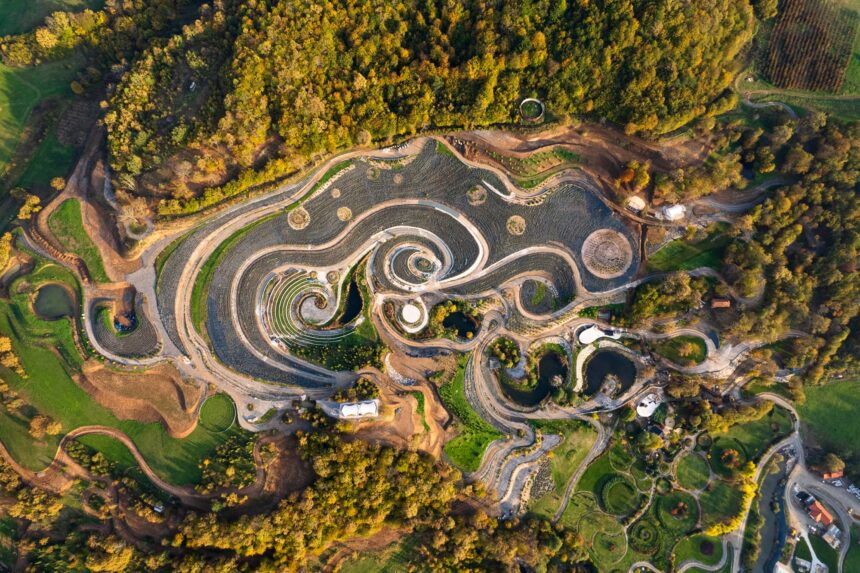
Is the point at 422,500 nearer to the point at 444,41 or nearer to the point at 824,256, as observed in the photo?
the point at 444,41

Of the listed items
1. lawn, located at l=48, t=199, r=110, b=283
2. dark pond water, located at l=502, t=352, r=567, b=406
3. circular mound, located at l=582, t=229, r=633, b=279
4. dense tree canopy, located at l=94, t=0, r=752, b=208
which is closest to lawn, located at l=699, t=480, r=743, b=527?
dark pond water, located at l=502, t=352, r=567, b=406

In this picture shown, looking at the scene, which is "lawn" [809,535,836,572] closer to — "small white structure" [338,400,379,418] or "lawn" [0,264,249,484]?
"small white structure" [338,400,379,418]

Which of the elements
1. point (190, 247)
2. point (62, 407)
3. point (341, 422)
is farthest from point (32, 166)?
point (341, 422)

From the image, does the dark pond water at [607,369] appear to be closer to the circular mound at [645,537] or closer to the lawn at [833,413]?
the circular mound at [645,537]

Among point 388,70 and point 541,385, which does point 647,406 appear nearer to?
point 541,385

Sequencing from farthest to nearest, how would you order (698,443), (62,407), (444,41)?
(698,443)
(444,41)
(62,407)

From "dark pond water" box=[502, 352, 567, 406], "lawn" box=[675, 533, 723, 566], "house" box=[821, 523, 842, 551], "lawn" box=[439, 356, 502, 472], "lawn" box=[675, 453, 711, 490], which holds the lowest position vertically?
"lawn" box=[675, 533, 723, 566]

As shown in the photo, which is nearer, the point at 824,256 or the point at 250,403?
the point at 250,403
